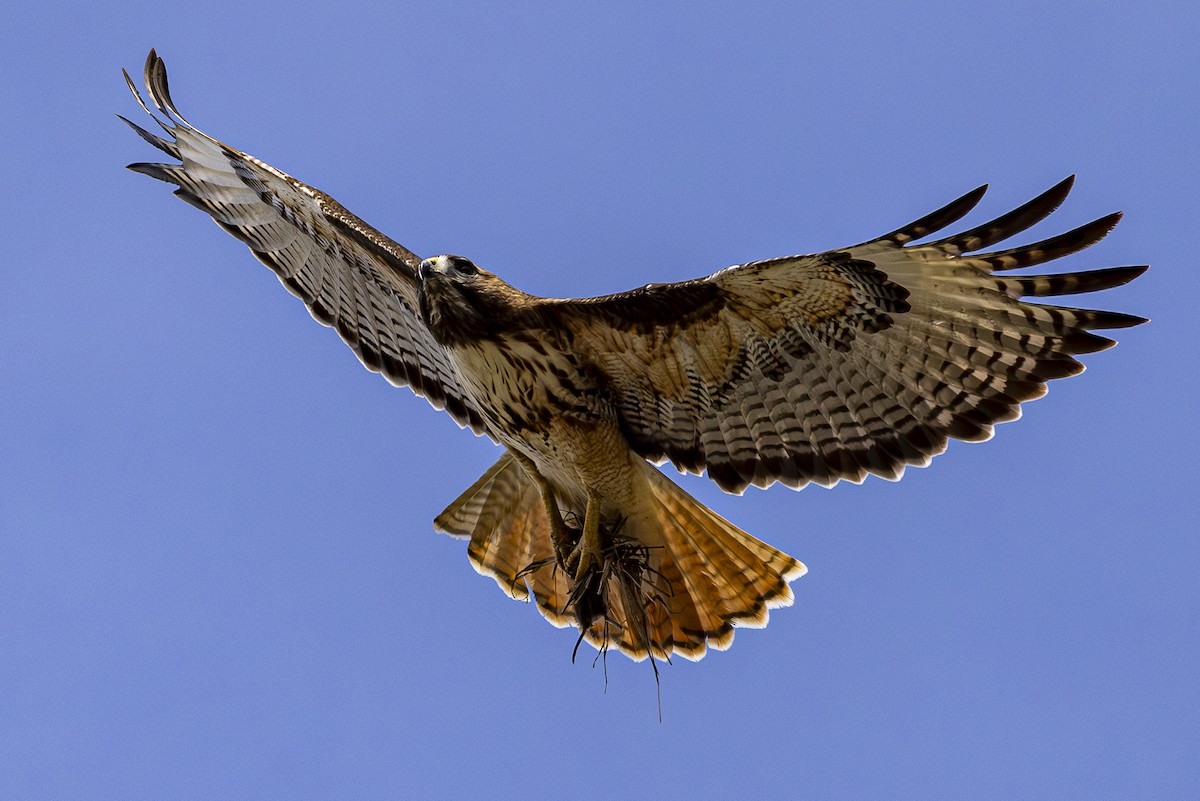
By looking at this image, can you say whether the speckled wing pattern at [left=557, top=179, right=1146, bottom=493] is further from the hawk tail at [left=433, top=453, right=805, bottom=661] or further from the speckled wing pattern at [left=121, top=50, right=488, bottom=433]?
the speckled wing pattern at [left=121, top=50, right=488, bottom=433]

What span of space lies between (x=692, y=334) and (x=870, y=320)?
0.84m

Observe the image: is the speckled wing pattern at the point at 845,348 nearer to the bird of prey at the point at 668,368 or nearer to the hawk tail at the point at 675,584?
the bird of prey at the point at 668,368

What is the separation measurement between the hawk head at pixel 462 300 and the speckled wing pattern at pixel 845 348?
31 cm

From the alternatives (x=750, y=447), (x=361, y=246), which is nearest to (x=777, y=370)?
(x=750, y=447)

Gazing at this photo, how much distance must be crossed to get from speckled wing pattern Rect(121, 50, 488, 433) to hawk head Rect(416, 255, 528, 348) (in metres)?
0.86

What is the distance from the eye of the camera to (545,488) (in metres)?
7.70

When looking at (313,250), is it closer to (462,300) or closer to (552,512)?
(462,300)

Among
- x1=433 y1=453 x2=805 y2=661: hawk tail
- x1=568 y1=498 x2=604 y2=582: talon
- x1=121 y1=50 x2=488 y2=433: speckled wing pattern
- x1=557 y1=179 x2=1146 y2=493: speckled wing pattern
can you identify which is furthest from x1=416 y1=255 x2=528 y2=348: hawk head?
x1=433 y1=453 x2=805 y2=661: hawk tail

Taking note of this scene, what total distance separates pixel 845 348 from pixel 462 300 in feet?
6.03

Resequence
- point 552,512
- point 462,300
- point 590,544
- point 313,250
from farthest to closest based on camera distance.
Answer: point 313,250 < point 552,512 < point 590,544 < point 462,300

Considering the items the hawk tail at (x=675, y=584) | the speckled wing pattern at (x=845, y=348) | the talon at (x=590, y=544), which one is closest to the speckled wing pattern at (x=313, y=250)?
the hawk tail at (x=675, y=584)

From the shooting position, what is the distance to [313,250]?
8.20 metres

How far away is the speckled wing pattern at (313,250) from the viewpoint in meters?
7.92

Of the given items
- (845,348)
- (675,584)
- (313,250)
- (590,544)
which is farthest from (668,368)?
(313,250)
